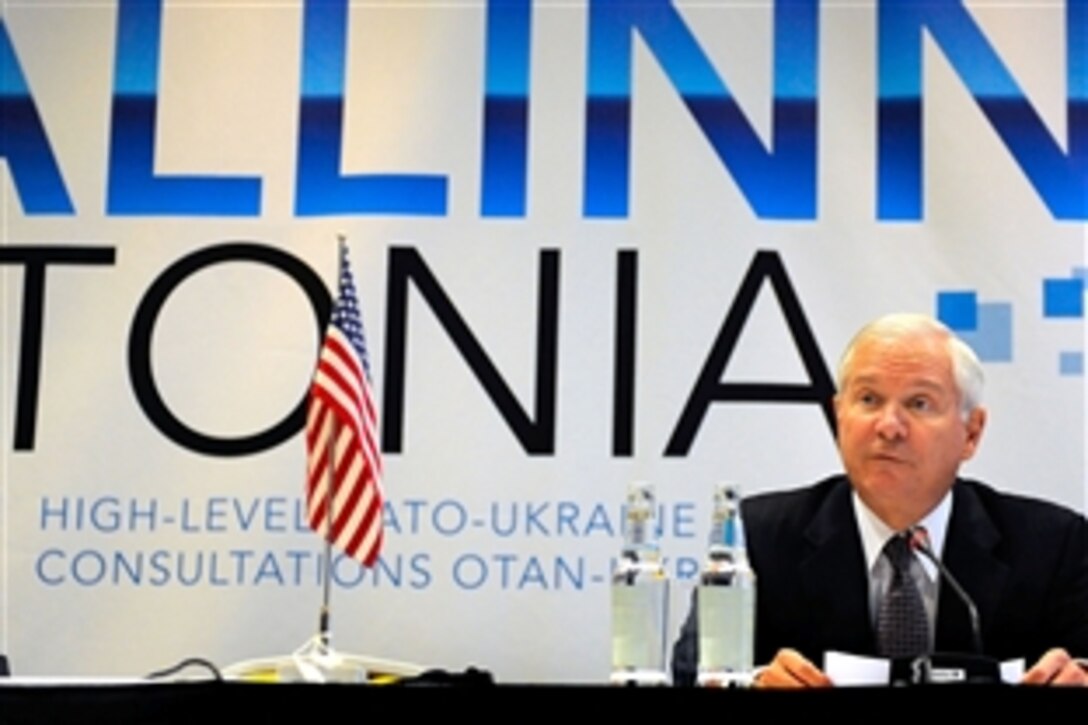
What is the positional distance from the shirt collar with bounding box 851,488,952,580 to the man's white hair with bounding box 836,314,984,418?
190mm

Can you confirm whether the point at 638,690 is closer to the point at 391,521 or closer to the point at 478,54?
the point at 391,521

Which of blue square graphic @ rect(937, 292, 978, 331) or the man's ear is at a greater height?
blue square graphic @ rect(937, 292, 978, 331)

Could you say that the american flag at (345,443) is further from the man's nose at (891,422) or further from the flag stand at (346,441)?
the man's nose at (891,422)

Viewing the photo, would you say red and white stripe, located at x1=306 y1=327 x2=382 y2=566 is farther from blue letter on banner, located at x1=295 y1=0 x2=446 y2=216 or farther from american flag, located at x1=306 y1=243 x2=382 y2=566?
blue letter on banner, located at x1=295 y1=0 x2=446 y2=216

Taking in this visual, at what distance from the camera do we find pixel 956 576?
3441 millimetres

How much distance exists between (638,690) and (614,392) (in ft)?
7.24

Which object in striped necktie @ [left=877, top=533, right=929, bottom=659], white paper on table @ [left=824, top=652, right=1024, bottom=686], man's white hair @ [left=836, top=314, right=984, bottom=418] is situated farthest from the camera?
man's white hair @ [left=836, top=314, right=984, bottom=418]

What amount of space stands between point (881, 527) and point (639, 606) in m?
0.91

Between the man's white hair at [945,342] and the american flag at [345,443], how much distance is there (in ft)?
2.98

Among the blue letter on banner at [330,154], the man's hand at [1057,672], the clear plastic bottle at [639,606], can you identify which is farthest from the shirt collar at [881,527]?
the blue letter on banner at [330,154]

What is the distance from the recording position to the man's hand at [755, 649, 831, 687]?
270 centimetres

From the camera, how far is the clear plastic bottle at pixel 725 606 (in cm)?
271

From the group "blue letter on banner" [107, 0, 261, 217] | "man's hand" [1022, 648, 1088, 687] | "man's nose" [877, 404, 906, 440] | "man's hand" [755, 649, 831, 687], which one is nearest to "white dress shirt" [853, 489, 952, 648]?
"man's nose" [877, 404, 906, 440]

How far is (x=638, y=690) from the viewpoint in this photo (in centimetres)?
216
